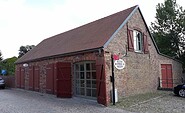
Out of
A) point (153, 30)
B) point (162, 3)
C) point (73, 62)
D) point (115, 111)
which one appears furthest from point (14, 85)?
point (162, 3)

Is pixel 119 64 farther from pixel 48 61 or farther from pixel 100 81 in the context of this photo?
pixel 48 61

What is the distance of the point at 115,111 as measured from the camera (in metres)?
8.94

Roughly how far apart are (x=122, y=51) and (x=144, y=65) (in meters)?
3.08

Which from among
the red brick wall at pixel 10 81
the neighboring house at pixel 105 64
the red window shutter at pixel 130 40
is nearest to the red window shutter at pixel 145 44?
the neighboring house at pixel 105 64

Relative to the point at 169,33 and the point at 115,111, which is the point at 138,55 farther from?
the point at 169,33

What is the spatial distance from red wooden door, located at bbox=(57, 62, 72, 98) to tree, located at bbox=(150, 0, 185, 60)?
1940cm

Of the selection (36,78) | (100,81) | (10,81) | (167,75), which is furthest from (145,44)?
(10,81)

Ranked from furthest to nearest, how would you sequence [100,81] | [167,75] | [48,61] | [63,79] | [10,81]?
[10,81] < [167,75] < [48,61] < [63,79] < [100,81]

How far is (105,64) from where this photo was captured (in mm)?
10688

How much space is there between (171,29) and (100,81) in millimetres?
21557

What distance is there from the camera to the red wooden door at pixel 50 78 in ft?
48.1

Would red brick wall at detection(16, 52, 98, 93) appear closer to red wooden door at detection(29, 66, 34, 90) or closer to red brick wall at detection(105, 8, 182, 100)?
red wooden door at detection(29, 66, 34, 90)

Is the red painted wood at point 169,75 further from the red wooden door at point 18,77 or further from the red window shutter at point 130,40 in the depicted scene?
the red wooden door at point 18,77

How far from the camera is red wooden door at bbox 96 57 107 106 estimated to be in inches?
414
